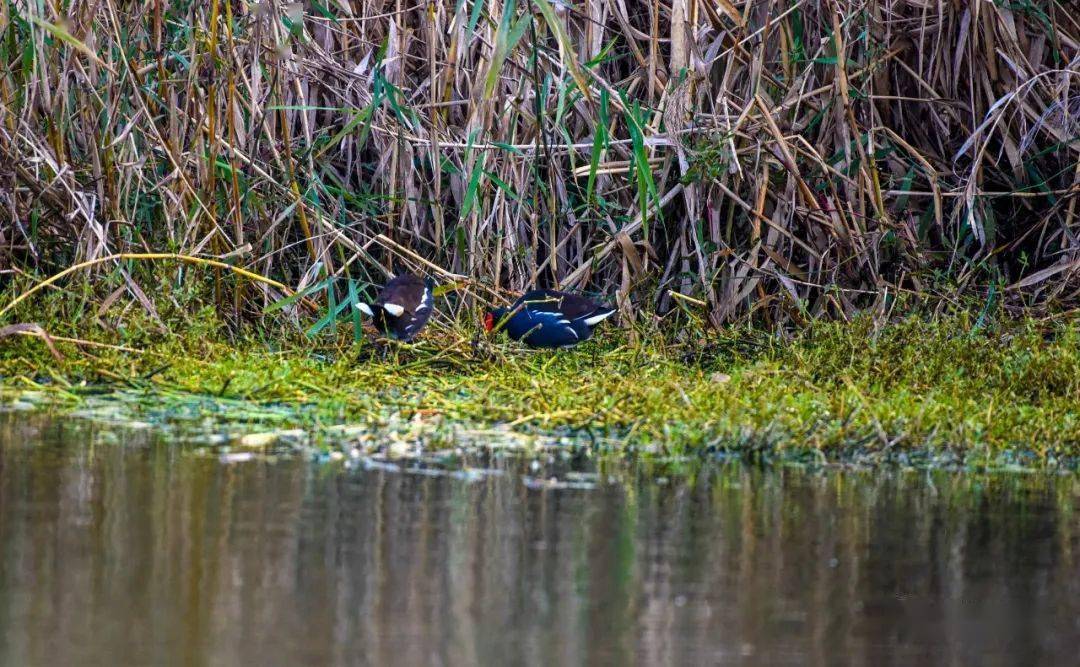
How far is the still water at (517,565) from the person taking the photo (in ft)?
8.77

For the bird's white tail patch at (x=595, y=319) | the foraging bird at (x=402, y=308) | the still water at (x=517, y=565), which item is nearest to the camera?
the still water at (x=517, y=565)

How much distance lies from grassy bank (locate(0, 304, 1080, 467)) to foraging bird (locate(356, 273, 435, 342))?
0.37 feet

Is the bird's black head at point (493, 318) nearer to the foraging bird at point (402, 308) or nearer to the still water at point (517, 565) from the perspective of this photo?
the foraging bird at point (402, 308)

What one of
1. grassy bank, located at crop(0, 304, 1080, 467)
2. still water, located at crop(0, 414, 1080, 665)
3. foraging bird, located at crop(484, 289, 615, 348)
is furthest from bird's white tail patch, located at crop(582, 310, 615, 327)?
still water, located at crop(0, 414, 1080, 665)

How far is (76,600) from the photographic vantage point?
2.81 meters

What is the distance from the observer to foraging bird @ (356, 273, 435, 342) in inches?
245

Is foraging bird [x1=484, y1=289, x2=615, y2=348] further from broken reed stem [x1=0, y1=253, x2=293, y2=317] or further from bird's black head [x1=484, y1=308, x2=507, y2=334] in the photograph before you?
broken reed stem [x1=0, y1=253, x2=293, y2=317]

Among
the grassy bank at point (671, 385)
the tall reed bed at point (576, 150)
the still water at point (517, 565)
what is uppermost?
the tall reed bed at point (576, 150)

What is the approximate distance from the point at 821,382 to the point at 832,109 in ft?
5.52

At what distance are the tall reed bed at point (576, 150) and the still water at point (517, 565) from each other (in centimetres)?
240

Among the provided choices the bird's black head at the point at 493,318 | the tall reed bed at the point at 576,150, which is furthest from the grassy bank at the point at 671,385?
the tall reed bed at the point at 576,150

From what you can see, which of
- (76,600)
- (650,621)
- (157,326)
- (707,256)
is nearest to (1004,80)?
(707,256)

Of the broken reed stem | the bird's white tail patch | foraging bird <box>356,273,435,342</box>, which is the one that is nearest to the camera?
the broken reed stem

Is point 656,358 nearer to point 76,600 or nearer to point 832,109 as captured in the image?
point 832,109
